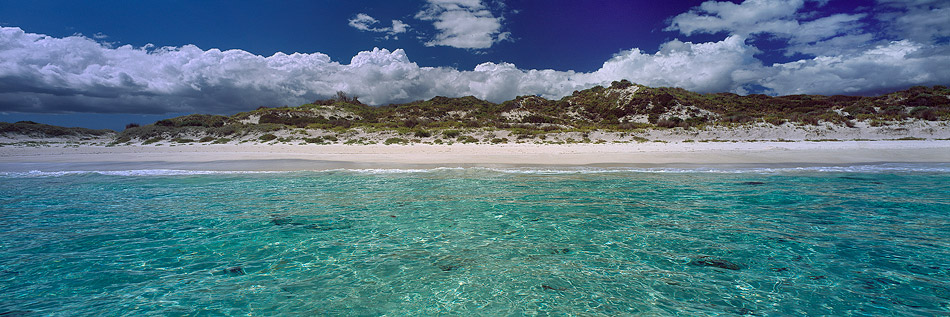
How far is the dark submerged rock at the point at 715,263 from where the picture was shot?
15.0 ft

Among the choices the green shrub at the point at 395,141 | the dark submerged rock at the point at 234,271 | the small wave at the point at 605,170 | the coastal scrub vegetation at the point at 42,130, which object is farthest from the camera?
the coastal scrub vegetation at the point at 42,130

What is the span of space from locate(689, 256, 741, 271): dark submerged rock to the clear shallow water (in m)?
0.05

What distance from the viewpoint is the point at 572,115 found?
171ft

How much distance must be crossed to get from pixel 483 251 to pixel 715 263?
118 inches

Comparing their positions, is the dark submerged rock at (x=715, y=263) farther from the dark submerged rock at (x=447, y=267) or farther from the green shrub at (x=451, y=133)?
the green shrub at (x=451, y=133)

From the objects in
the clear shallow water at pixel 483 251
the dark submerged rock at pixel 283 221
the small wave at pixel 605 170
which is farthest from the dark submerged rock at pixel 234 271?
the small wave at pixel 605 170

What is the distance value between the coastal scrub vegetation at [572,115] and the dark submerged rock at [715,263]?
24345 mm

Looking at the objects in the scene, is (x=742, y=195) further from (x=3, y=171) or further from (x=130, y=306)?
(x=3, y=171)

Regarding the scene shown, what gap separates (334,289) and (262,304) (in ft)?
2.27

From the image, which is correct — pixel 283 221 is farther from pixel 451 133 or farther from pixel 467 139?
pixel 451 133

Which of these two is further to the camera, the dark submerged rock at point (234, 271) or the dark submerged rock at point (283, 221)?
the dark submerged rock at point (283, 221)

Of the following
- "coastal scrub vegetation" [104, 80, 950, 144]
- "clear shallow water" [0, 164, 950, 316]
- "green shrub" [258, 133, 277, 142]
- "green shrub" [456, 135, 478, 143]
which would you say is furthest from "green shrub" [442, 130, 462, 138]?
"clear shallow water" [0, 164, 950, 316]

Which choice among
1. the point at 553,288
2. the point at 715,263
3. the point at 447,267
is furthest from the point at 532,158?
the point at 553,288

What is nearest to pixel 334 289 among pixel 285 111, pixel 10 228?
pixel 10 228
